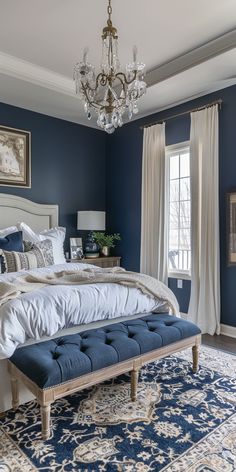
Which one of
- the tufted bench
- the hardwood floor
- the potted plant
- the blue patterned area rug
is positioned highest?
the potted plant

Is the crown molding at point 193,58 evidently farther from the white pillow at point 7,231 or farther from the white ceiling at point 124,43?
the white pillow at point 7,231

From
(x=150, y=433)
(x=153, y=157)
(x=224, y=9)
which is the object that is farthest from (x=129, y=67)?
(x=150, y=433)

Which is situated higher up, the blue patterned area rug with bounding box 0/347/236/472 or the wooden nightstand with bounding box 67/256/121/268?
the wooden nightstand with bounding box 67/256/121/268

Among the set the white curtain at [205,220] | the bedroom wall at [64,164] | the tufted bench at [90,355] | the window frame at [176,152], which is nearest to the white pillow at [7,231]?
the bedroom wall at [64,164]

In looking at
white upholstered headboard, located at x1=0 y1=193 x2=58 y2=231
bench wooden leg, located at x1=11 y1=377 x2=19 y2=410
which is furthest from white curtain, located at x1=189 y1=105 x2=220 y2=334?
bench wooden leg, located at x1=11 y1=377 x2=19 y2=410

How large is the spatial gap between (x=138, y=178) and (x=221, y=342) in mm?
2715

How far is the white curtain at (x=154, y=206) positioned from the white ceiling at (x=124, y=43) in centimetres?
60

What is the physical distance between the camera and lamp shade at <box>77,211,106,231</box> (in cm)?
475

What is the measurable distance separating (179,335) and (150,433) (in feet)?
2.52

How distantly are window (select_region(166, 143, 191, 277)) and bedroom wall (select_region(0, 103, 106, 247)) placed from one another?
57.0 inches

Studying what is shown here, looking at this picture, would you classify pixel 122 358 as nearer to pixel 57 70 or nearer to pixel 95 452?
pixel 95 452

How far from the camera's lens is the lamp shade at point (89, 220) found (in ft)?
15.6

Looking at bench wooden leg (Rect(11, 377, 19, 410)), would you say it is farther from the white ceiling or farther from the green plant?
the green plant

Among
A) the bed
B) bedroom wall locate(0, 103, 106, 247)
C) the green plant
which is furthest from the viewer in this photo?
the green plant
